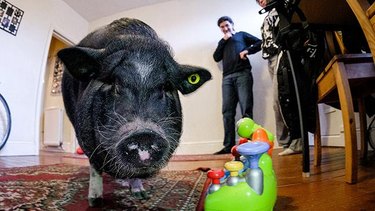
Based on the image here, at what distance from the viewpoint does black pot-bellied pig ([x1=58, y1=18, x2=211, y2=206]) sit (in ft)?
1.87

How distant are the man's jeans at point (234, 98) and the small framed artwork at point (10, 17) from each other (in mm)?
3054

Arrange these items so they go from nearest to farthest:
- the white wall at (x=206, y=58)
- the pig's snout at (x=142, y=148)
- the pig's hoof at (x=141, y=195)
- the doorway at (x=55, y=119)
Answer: the pig's snout at (x=142, y=148) → the pig's hoof at (x=141, y=195) → the white wall at (x=206, y=58) → the doorway at (x=55, y=119)

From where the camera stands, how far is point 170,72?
2.46ft

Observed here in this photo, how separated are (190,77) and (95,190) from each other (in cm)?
50

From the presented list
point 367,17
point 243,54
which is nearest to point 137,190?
point 367,17

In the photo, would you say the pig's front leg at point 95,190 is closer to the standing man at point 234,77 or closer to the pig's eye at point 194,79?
the pig's eye at point 194,79

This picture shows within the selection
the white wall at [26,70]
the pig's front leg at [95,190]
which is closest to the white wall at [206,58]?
the white wall at [26,70]

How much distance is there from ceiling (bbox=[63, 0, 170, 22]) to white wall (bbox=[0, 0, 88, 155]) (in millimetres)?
674

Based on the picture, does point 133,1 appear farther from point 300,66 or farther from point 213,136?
point 300,66

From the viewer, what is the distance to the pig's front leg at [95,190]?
860mm

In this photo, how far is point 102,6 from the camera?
16.5 feet

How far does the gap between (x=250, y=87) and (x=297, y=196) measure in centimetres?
277

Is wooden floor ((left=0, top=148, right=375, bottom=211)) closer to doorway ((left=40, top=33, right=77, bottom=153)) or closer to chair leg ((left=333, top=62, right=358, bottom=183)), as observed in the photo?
chair leg ((left=333, top=62, right=358, bottom=183))

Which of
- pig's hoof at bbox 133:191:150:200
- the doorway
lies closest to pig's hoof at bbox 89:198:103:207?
pig's hoof at bbox 133:191:150:200
